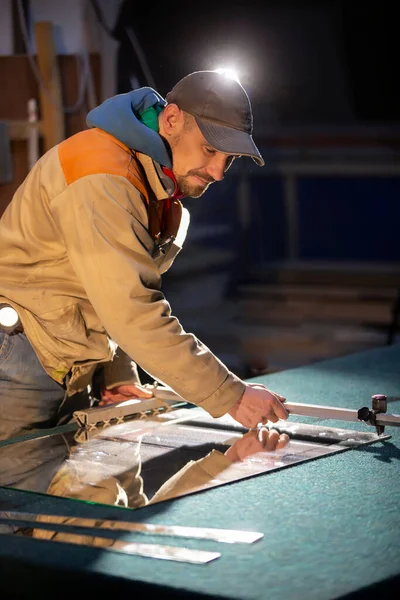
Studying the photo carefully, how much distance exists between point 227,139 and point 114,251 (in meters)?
0.33

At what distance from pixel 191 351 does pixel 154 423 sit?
0.48 meters

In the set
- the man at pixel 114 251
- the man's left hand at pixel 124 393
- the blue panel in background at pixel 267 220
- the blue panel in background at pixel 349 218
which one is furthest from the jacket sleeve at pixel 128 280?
the blue panel in background at pixel 349 218

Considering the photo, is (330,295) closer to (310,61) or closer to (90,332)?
(310,61)

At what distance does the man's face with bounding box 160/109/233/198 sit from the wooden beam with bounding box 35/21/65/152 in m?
1.52

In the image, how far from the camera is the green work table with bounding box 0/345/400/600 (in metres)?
1.48

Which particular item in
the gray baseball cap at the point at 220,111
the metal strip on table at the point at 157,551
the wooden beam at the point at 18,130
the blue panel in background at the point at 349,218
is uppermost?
the gray baseball cap at the point at 220,111

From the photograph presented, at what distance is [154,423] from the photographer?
2.47 metres

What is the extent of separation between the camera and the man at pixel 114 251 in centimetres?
198

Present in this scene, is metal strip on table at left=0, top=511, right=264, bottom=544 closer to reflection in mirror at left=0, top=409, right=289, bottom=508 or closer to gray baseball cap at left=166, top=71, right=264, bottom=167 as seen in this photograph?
reflection in mirror at left=0, top=409, right=289, bottom=508

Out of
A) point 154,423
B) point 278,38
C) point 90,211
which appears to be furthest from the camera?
point 278,38

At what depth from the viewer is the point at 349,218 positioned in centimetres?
520

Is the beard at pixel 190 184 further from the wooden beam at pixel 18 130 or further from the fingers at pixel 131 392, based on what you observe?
the wooden beam at pixel 18 130

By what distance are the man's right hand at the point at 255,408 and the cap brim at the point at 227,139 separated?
1.56 feet

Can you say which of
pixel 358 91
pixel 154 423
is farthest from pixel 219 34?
pixel 154 423
